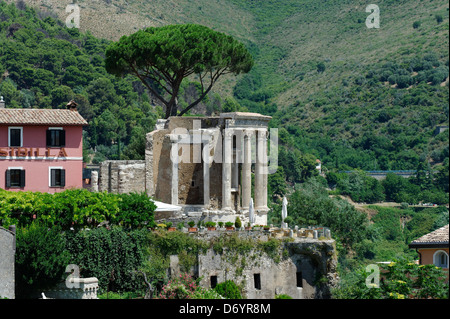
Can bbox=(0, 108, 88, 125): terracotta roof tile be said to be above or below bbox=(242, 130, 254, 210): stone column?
above

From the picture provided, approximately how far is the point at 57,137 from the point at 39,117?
5.41 feet

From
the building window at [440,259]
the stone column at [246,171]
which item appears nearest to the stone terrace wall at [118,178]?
the stone column at [246,171]

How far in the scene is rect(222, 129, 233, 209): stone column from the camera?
240 feet

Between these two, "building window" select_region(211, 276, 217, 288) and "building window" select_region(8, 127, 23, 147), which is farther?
"building window" select_region(8, 127, 23, 147)

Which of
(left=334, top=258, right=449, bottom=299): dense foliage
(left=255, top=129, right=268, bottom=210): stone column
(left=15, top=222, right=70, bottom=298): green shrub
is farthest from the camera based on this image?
(left=255, top=129, right=268, bottom=210): stone column

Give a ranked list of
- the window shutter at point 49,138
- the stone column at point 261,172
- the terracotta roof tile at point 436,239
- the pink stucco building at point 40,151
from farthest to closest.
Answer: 1. the stone column at point 261,172
2. the window shutter at point 49,138
3. the pink stucco building at point 40,151
4. the terracotta roof tile at point 436,239

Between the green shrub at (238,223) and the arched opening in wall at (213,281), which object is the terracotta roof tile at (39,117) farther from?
the arched opening in wall at (213,281)

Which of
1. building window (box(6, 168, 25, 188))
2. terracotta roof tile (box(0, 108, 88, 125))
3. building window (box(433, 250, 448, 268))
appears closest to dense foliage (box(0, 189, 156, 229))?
building window (box(6, 168, 25, 188))

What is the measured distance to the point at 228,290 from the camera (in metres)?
63.4

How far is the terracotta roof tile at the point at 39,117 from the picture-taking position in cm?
6744

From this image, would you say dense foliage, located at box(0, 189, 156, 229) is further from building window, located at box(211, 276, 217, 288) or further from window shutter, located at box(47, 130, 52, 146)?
window shutter, located at box(47, 130, 52, 146)

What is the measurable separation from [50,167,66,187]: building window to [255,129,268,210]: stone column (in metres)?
13.5

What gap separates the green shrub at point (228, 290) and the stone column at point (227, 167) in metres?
9.79

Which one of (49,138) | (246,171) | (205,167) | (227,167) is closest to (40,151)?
(49,138)
